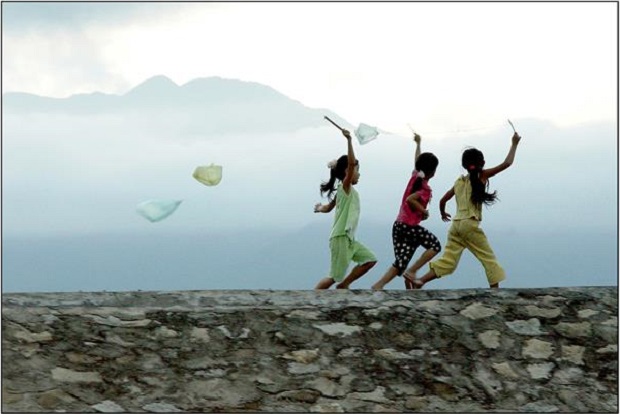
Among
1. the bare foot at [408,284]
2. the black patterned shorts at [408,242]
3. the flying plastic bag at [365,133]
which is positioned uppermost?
the flying plastic bag at [365,133]

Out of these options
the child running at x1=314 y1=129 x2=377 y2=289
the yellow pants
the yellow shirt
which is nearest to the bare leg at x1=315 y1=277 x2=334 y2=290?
the child running at x1=314 y1=129 x2=377 y2=289

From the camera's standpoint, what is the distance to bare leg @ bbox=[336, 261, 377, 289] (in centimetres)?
1047

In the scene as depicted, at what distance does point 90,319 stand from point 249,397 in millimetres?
1413

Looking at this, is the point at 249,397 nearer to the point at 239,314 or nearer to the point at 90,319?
the point at 239,314

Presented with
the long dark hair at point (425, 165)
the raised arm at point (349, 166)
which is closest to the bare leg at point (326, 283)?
Answer: the raised arm at point (349, 166)

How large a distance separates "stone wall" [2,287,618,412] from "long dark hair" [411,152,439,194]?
149cm

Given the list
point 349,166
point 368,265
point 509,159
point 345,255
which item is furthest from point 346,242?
point 509,159

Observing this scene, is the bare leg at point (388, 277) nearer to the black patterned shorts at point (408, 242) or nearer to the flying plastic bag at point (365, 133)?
the black patterned shorts at point (408, 242)

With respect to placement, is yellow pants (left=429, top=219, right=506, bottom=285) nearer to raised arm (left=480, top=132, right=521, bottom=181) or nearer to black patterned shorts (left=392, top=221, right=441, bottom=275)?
black patterned shorts (left=392, top=221, right=441, bottom=275)

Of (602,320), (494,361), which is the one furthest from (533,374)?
(602,320)

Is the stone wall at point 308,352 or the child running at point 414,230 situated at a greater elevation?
the child running at point 414,230

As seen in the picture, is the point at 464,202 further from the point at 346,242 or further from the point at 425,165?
the point at 346,242

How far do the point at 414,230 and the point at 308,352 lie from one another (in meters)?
2.31

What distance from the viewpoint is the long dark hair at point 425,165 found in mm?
10578
